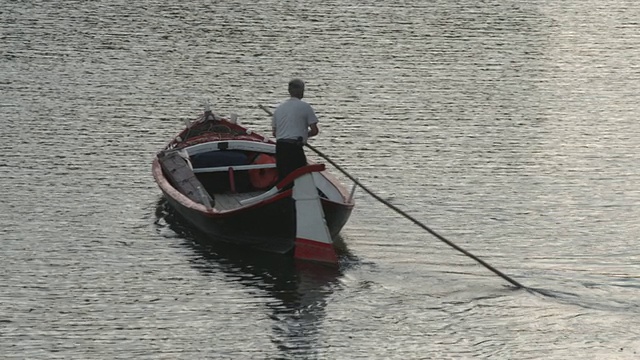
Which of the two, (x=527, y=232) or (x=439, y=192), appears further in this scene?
(x=439, y=192)

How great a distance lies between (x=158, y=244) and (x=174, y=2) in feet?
83.3

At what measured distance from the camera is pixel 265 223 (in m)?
21.2

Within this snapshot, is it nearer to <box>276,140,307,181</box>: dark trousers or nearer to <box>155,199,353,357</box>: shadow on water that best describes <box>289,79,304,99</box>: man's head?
<box>276,140,307,181</box>: dark trousers

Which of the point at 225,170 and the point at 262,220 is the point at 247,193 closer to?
the point at 225,170

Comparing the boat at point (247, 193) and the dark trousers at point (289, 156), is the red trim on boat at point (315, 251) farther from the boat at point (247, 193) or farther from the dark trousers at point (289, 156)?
the dark trousers at point (289, 156)

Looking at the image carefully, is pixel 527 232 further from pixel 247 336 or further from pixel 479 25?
pixel 479 25

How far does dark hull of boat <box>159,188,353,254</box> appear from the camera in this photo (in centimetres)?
2093

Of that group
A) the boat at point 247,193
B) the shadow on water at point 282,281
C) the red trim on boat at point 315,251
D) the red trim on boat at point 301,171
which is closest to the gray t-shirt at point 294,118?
the boat at point 247,193

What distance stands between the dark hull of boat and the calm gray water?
257 mm

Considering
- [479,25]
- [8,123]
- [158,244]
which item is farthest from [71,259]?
[479,25]

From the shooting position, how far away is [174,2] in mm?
46812

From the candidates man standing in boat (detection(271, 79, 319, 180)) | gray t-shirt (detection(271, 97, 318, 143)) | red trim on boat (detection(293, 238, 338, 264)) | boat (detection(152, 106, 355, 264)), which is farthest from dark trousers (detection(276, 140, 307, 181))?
red trim on boat (detection(293, 238, 338, 264))

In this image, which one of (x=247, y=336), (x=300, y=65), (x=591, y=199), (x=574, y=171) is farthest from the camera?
(x=300, y=65)

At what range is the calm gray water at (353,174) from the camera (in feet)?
61.7
